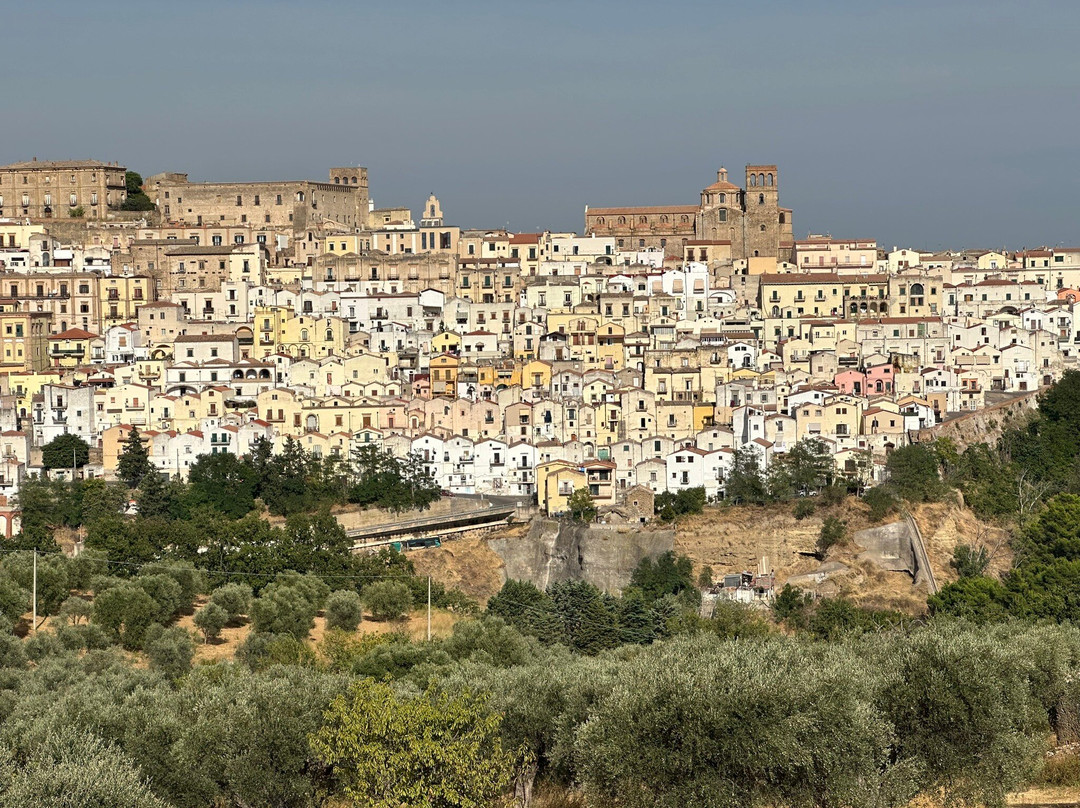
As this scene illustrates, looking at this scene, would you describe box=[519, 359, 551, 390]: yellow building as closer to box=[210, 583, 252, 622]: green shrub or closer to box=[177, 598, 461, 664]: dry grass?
box=[177, 598, 461, 664]: dry grass

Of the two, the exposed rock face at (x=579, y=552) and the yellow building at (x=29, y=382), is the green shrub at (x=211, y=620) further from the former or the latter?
the yellow building at (x=29, y=382)

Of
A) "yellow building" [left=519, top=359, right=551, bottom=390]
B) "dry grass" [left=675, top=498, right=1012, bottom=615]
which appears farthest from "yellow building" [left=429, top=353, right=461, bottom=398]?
"dry grass" [left=675, top=498, right=1012, bottom=615]

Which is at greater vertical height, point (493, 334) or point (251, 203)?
point (251, 203)

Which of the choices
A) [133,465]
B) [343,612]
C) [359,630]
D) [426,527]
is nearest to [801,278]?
[426,527]

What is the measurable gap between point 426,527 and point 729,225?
23430 millimetres

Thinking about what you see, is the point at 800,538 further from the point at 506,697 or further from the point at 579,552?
the point at 506,697

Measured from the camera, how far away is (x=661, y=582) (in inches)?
1523

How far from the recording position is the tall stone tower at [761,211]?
60.9 meters

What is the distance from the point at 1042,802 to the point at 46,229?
45.6 metres

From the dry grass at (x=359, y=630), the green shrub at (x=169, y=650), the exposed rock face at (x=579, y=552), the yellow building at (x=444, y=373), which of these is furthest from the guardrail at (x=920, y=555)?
the green shrub at (x=169, y=650)

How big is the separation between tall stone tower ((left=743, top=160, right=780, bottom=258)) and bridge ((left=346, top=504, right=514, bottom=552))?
21903mm

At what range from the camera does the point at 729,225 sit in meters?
61.3

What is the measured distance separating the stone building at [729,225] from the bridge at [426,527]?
20.4 m

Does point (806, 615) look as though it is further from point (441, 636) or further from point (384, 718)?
point (384, 718)
